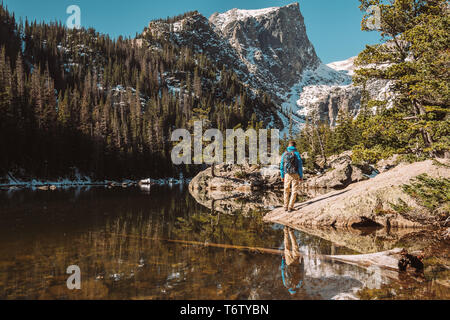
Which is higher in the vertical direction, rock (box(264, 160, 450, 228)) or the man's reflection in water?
rock (box(264, 160, 450, 228))

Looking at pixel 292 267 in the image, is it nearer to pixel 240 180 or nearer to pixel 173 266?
pixel 173 266

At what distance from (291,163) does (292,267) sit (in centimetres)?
503

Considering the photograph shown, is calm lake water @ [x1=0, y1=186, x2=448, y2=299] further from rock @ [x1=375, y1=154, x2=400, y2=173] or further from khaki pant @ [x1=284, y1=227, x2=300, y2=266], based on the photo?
rock @ [x1=375, y1=154, x2=400, y2=173]

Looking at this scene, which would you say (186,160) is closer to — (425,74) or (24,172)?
(24,172)

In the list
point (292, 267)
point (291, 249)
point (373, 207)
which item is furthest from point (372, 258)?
point (373, 207)

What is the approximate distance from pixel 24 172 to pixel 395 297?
189 feet

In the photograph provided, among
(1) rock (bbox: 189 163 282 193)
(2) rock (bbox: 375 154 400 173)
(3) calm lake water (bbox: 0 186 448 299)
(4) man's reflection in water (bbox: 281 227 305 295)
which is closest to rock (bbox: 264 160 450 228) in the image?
Result: (3) calm lake water (bbox: 0 186 448 299)

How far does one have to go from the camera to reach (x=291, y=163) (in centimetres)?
930

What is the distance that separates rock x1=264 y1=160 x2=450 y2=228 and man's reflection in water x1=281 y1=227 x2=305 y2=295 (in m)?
2.86

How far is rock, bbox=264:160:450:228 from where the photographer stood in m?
8.45

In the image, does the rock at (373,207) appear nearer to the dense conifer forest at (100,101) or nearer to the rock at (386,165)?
the rock at (386,165)

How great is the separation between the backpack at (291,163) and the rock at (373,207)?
184 centimetres
